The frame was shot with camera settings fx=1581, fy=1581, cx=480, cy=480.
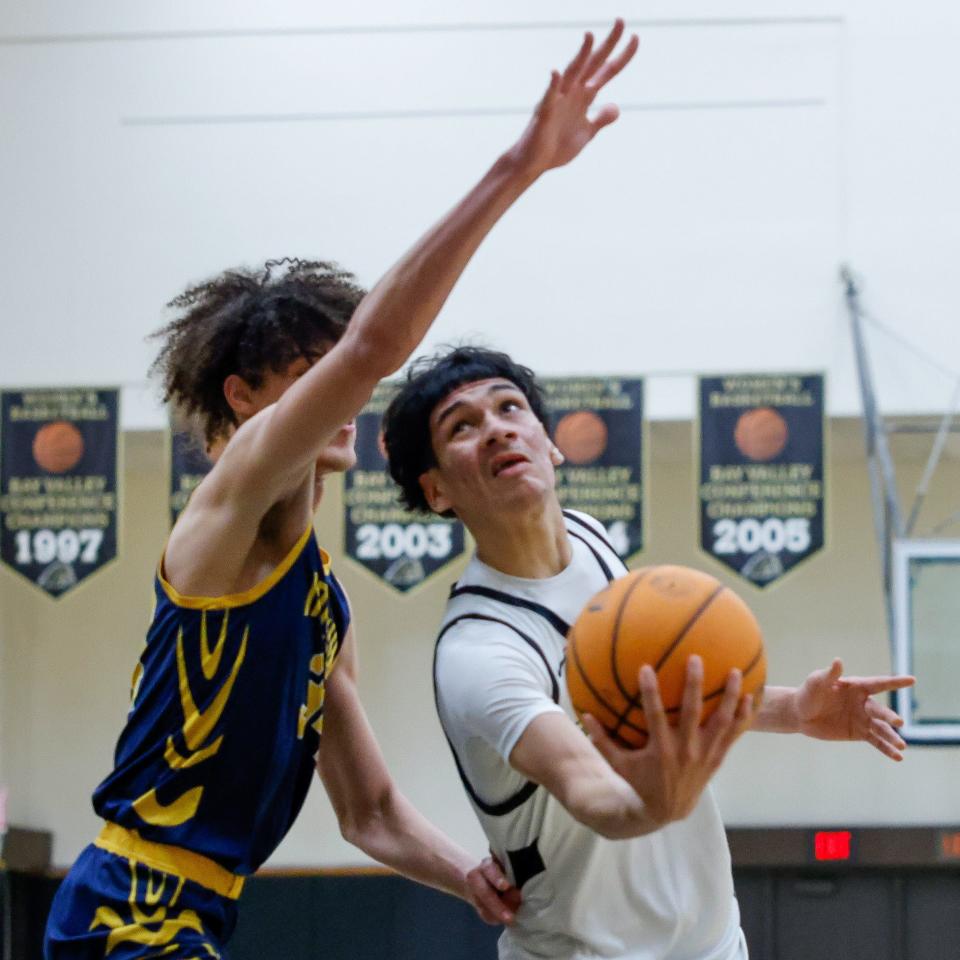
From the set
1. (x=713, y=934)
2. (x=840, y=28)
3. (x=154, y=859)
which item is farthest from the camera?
(x=840, y=28)

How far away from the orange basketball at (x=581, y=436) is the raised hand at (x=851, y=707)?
21.1 feet

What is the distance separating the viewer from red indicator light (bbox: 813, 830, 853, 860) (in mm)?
10961

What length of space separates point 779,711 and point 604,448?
646 cm

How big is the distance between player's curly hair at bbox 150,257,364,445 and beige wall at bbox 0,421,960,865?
814 centimetres

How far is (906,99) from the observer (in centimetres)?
1039

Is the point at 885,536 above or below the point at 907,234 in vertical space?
below

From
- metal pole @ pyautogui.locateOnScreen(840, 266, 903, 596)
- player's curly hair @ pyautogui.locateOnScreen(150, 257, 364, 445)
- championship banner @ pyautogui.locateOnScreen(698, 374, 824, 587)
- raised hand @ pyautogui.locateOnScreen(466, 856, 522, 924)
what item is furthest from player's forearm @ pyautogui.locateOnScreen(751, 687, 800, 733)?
metal pole @ pyautogui.locateOnScreen(840, 266, 903, 596)

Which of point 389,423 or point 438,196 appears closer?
point 389,423

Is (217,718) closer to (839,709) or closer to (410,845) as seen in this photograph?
(410,845)

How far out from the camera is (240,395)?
10.3 feet

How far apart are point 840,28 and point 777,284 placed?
1772 mm

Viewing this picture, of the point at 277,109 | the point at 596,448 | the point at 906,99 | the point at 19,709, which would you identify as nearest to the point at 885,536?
the point at 596,448

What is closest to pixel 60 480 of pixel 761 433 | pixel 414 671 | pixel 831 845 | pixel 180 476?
pixel 180 476

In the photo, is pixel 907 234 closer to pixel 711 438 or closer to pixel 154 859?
pixel 711 438
